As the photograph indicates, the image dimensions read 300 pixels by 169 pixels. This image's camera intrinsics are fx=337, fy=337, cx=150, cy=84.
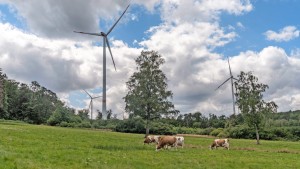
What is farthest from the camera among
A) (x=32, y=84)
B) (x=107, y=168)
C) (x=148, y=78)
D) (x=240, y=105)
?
(x=32, y=84)

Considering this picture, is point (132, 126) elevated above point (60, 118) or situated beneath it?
situated beneath

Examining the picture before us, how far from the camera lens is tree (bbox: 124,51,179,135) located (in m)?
57.6

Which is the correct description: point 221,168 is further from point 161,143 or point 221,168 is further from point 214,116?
point 214,116

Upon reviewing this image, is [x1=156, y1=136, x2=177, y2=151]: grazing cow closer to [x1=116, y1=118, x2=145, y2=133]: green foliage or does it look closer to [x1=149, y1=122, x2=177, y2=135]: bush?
[x1=149, y1=122, x2=177, y2=135]: bush

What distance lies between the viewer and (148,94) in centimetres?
5838

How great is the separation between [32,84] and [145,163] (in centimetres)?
13595

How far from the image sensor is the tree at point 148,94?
57.6 metres

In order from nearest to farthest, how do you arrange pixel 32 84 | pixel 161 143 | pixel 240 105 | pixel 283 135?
pixel 161 143 → pixel 240 105 → pixel 283 135 → pixel 32 84

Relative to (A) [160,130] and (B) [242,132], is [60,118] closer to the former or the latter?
(A) [160,130]

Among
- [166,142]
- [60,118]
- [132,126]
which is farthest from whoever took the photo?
[60,118]

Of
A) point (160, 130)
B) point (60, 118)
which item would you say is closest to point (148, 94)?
point (160, 130)

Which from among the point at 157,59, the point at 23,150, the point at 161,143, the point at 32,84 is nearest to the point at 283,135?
the point at 157,59

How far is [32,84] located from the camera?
479 ft

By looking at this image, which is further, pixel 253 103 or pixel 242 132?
pixel 242 132
